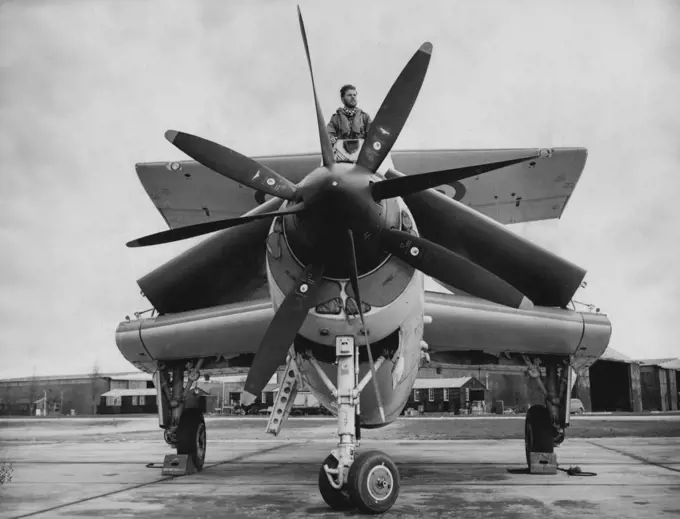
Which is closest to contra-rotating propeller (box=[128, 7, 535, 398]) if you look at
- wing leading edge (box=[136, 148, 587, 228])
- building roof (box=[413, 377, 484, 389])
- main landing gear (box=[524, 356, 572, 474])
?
wing leading edge (box=[136, 148, 587, 228])

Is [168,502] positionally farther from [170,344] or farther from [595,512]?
[595,512]

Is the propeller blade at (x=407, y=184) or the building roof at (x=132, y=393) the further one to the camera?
the building roof at (x=132, y=393)

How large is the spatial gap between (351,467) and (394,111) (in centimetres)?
375

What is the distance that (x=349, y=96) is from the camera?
28.5ft

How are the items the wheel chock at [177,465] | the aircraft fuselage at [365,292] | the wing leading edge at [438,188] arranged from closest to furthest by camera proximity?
the aircraft fuselage at [365,292] → the wheel chock at [177,465] → the wing leading edge at [438,188]

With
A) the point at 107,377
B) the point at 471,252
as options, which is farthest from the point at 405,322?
the point at 107,377

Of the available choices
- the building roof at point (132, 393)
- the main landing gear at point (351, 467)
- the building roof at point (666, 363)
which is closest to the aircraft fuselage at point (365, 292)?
the main landing gear at point (351, 467)

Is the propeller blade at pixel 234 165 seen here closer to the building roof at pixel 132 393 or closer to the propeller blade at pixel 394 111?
the propeller blade at pixel 394 111

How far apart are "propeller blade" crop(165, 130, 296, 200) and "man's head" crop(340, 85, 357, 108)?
2.20m

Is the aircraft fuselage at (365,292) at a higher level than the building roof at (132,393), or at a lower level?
higher

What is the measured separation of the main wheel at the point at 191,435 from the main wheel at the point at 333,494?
4.81 meters

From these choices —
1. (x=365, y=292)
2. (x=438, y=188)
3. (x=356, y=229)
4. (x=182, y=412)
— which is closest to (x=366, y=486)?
(x=365, y=292)

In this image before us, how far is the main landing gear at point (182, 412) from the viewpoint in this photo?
11078 millimetres

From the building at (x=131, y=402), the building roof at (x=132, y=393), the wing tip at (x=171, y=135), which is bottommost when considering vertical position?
the building at (x=131, y=402)
